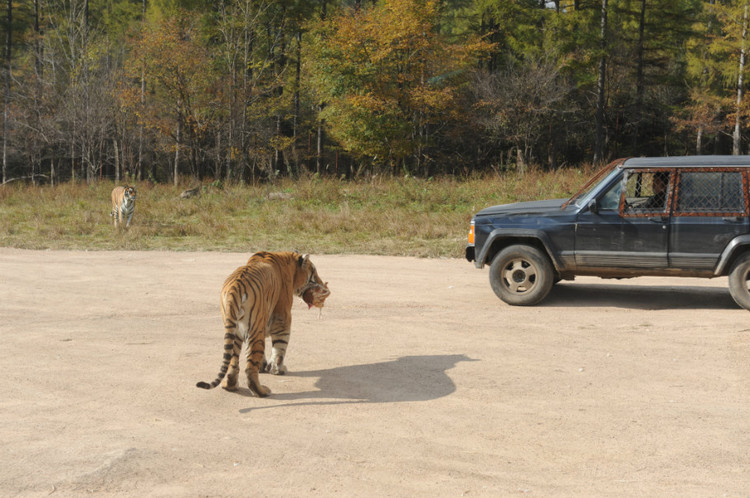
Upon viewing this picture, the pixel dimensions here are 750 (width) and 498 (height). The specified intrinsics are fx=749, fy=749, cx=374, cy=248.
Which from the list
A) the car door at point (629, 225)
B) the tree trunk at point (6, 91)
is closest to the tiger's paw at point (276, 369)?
the car door at point (629, 225)

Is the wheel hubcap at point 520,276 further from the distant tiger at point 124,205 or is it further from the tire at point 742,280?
the distant tiger at point 124,205

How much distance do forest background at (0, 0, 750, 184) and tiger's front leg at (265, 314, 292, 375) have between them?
84.5ft

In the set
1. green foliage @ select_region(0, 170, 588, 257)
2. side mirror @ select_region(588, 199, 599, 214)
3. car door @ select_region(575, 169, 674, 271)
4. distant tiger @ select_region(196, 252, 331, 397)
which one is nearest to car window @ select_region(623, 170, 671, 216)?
car door @ select_region(575, 169, 674, 271)

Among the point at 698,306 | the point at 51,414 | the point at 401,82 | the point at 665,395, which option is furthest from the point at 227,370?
the point at 401,82

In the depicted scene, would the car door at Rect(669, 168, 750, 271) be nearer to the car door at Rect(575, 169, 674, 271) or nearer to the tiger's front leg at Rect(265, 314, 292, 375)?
the car door at Rect(575, 169, 674, 271)

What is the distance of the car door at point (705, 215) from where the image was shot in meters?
9.77

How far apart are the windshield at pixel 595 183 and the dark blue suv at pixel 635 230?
0.01m

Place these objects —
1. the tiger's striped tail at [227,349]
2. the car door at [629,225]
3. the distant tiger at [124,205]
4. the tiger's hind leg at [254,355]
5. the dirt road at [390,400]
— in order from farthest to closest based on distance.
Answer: the distant tiger at [124,205]
the car door at [629,225]
the tiger's hind leg at [254,355]
the tiger's striped tail at [227,349]
the dirt road at [390,400]

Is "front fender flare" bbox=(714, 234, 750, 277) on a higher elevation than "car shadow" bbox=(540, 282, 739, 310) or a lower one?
higher

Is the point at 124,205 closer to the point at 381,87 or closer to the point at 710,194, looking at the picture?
the point at 710,194

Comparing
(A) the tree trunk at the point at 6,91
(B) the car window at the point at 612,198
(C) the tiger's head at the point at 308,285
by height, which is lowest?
(C) the tiger's head at the point at 308,285

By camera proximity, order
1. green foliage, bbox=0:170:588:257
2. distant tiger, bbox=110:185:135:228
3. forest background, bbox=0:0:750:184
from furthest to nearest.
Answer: forest background, bbox=0:0:750:184 → distant tiger, bbox=110:185:135:228 → green foliage, bbox=0:170:588:257

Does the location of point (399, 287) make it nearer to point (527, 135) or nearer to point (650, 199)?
point (650, 199)

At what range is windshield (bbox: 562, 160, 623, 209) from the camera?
10414 mm
